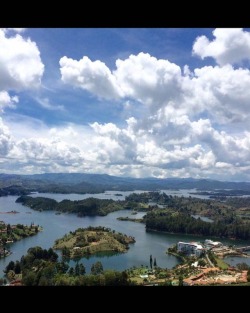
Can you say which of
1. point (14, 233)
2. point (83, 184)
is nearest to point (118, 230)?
point (14, 233)

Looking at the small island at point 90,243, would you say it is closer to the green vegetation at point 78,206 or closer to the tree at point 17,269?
the tree at point 17,269

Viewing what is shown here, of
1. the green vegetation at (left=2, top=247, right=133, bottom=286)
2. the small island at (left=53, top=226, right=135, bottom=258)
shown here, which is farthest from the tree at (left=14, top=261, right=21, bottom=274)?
the small island at (left=53, top=226, right=135, bottom=258)

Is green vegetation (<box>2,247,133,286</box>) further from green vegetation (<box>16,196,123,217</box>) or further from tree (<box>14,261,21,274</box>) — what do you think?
green vegetation (<box>16,196,123,217</box>)

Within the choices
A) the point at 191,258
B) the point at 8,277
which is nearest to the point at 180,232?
the point at 191,258

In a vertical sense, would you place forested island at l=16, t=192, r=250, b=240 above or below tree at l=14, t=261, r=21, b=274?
above

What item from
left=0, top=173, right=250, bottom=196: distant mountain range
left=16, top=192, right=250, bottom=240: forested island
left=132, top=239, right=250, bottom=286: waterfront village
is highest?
left=0, top=173, right=250, bottom=196: distant mountain range
